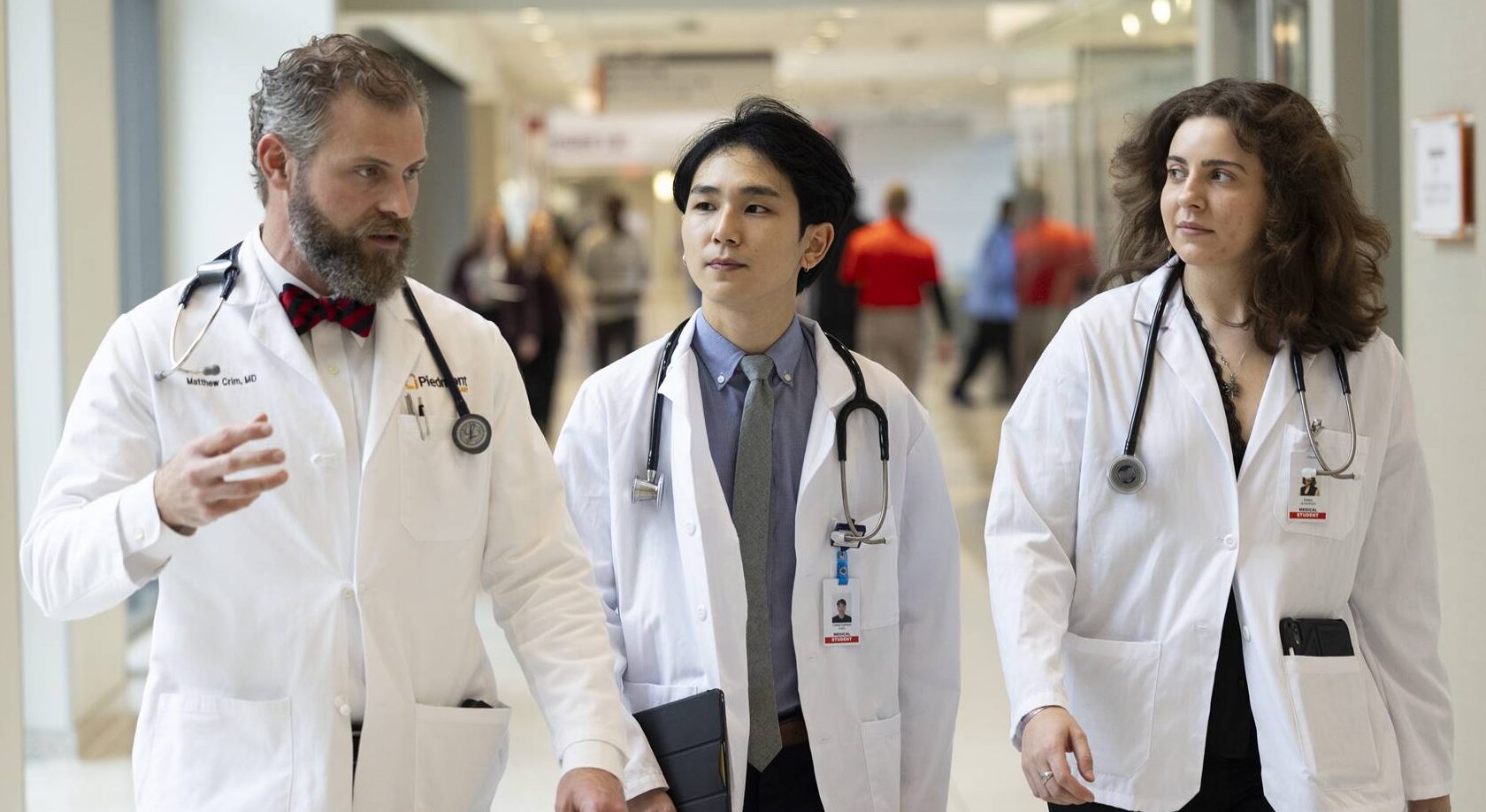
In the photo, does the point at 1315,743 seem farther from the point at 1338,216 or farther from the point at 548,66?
the point at 548,66

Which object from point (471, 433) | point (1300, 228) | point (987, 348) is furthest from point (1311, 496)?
point (987, 348)

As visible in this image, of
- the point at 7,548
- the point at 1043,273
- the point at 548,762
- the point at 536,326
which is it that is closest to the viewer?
the point at 7,548

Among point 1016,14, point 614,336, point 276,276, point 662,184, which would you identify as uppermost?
point 662,184

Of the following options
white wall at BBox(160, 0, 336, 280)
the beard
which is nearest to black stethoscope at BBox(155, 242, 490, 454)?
the beard

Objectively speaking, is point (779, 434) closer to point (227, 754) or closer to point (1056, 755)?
point (1056, 755)

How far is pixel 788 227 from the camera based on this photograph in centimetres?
255

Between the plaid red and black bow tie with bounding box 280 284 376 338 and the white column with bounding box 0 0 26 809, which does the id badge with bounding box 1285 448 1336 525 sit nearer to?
the plaid red and black bow tie with bounding box 280 284 376 338

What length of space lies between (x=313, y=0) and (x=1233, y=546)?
18.3ft

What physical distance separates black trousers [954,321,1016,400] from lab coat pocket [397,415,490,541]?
1255 centimetres

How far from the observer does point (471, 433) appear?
7.30 ft

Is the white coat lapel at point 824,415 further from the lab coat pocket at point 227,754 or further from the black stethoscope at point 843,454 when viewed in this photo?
the lab coat pocket at point 227,754

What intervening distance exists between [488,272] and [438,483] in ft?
30.0

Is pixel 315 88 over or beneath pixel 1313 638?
over

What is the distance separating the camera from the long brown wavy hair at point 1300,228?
243 cm
